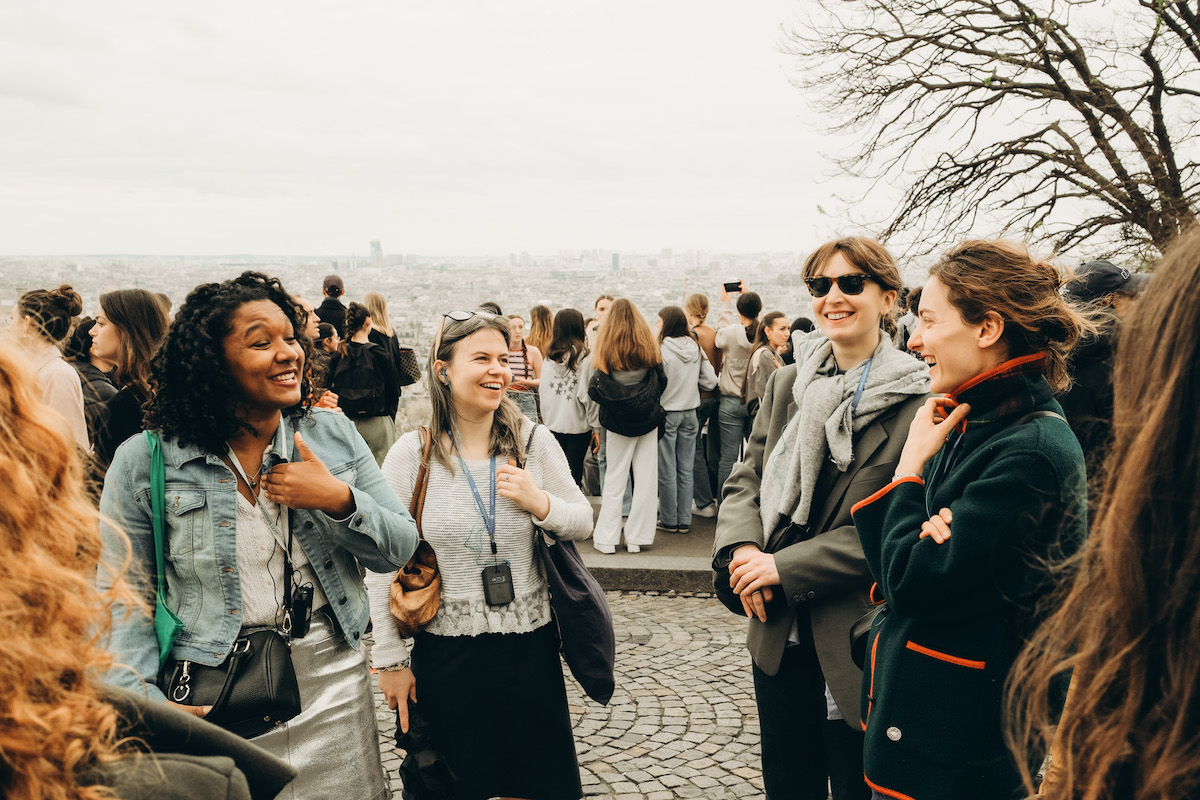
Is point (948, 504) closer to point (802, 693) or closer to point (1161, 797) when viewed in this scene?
point (802, 693)

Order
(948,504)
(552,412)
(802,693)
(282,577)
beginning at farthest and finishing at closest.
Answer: (552,412) → (802,693) → (282,577) → (948,504)

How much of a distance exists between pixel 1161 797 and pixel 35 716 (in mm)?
1187

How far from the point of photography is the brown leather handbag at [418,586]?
2568mm

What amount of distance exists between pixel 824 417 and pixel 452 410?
1.23 meters

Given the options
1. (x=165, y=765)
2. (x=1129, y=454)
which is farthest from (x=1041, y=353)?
(x=165, y=765)

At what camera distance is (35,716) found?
83 cm

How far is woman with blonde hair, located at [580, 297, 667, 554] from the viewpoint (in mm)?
6820

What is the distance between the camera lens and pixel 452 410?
2.84 m

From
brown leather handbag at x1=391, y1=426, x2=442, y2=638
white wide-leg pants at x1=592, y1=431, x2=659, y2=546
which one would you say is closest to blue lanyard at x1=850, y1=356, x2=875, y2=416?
brown leather handbag at x1=391, y1=426, x2=442, y2=638

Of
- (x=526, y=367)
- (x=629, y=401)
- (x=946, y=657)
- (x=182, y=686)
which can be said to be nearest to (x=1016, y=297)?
(x=946, y=657)

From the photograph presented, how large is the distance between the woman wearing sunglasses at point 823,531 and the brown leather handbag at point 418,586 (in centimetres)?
92

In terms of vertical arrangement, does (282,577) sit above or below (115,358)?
below

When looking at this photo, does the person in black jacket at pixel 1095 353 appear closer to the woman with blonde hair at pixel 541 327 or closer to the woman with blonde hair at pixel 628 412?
the woman with blonde hair at pixel 628 412

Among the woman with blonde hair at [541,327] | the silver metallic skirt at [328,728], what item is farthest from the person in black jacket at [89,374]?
the woman with blonde hair at [541,327]
